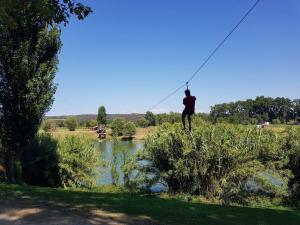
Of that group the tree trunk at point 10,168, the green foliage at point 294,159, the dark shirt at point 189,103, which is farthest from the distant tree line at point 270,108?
the dark shirt at point 189,103

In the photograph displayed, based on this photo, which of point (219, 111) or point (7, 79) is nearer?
point (7, 79)

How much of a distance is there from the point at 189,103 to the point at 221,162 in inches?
574

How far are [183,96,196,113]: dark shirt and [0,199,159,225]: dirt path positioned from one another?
591 cm

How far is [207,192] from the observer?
28.3m

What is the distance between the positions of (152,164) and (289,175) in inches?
370

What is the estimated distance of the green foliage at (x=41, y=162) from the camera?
2948cm

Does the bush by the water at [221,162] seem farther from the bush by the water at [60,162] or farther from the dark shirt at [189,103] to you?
the dark shirt at [189,103]

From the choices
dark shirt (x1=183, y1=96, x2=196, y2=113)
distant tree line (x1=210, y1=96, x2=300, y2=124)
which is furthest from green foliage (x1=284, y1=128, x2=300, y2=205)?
distant tree line (x1=210, y1=96, x2=300, y2=124)

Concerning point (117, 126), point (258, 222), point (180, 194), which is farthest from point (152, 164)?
point (117, 126)

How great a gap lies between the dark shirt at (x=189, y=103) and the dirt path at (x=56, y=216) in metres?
5.91

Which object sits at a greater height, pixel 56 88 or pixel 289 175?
pixel 56 88

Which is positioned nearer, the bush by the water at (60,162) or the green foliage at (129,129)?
the bush by the water at (60,162)

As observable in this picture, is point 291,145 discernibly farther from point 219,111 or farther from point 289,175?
point 219,111

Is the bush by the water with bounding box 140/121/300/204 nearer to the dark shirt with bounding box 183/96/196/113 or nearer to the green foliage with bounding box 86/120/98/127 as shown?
the dark shirt with bounding box 183/96/196/113
